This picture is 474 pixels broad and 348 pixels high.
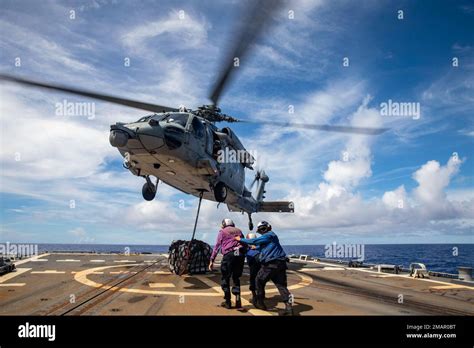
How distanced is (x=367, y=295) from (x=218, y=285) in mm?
5138

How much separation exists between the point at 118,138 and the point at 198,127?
3.73 meters

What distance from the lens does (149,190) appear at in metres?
16.0

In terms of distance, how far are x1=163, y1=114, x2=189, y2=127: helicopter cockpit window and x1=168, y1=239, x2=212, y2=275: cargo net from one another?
5.34m

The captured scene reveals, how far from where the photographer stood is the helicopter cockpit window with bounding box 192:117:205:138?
529 inches

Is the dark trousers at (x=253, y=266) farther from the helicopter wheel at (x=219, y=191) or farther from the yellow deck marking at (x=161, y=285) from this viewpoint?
the helicopter wheel at (x=219, y=191)

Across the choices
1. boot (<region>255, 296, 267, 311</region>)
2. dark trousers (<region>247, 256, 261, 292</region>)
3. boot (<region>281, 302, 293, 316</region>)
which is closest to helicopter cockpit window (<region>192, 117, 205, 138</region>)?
dark trousers (<region>247, 256, 261, 292</region>)

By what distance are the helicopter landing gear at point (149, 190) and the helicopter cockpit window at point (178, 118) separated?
4.25 meters

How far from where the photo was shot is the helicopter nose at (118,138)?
438 inches

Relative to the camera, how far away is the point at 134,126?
11.6 m

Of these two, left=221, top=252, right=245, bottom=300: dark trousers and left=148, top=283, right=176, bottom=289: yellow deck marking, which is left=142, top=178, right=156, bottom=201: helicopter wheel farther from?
left=221, top=252, right=245, bottom=300: dark trousers

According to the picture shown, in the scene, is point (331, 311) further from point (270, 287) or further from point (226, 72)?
point (226, 72)

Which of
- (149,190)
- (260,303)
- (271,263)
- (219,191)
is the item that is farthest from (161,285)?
(149,190)

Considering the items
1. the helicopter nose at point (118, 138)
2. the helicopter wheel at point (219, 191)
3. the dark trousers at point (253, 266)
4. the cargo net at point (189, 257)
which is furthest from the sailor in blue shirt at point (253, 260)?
the helicopter wheel at point (219, 191)
